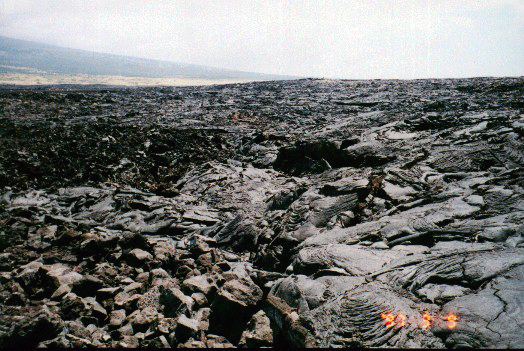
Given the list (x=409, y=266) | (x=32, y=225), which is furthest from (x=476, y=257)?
(x=32, y=225)

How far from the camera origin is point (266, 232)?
7574 millimetres

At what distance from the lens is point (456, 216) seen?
6.02m

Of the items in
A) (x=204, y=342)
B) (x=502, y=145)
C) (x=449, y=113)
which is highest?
(x=449, y=113)

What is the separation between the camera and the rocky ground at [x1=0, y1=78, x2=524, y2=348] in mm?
4109

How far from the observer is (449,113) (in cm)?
1317

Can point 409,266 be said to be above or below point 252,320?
above

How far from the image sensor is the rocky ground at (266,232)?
411 centimetres

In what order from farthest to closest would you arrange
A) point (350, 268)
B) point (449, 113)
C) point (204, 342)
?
point (449, 113)
point (350, 268)
point (204, 342)

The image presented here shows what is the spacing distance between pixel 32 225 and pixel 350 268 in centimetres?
719

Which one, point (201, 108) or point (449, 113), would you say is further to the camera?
point (201, 108)

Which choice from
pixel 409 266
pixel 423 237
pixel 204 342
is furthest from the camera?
pixel 423 237

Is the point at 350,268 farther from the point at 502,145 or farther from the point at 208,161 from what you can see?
the point at 208,161

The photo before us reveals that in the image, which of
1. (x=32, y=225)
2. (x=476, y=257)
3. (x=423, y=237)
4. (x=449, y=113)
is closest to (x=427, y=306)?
(x=476, y=257)

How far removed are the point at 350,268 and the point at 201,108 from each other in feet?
52.7
